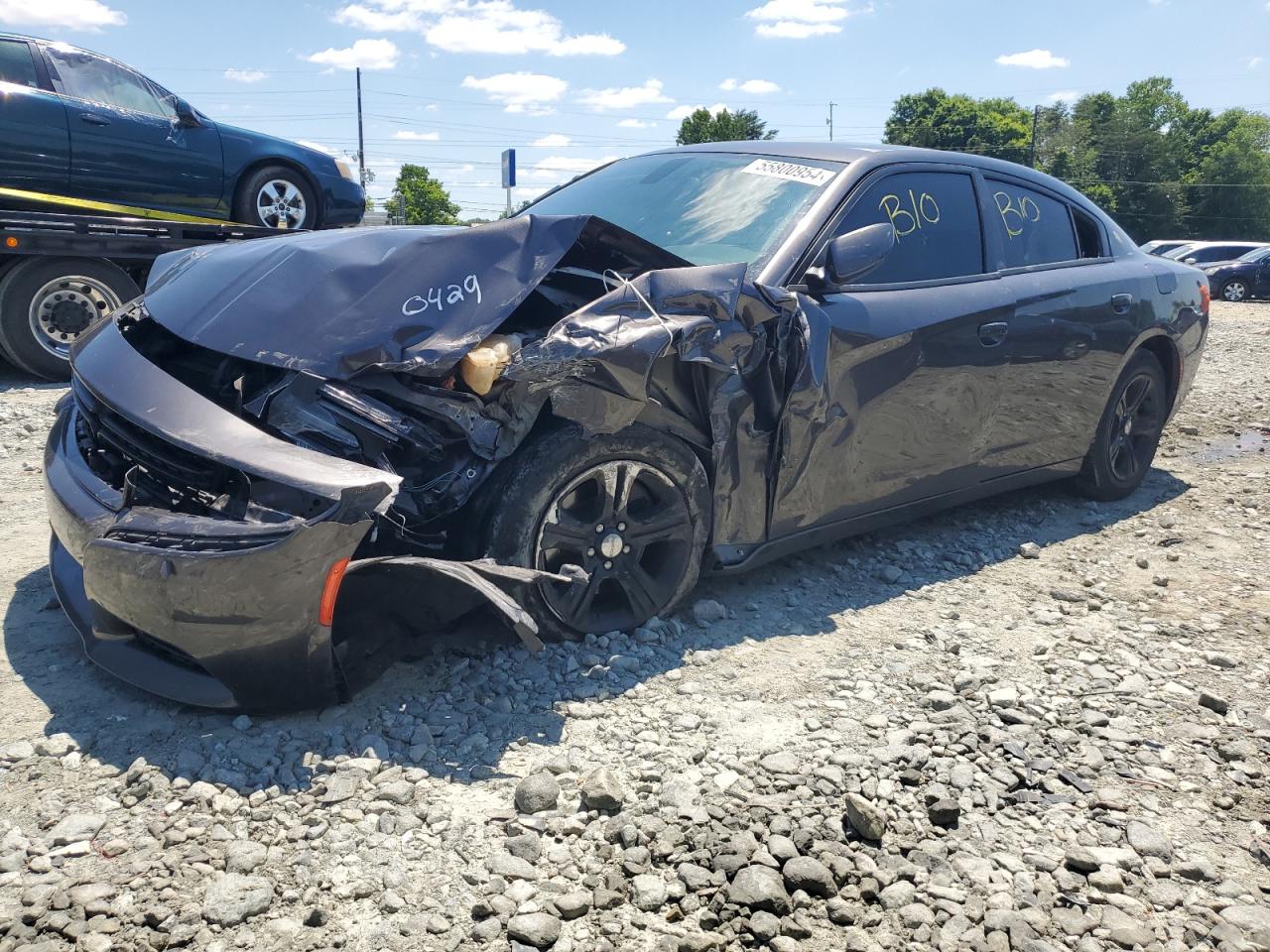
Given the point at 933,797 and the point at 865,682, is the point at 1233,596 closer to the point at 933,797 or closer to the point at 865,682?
the point at 865,682

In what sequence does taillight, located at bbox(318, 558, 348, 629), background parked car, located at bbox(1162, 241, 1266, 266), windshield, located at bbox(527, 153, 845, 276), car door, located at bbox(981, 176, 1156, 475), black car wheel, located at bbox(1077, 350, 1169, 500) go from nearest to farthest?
taillight, located at bbox(318, 558, 348, 629)
windshield, located at bbox(527, 153, 845, 276)
car door, located at bbox(981, 176, 1156, 475)
black car wheel, located at bbox(1077, 350, 1169, 500)
background parked car, located at bbox(1162, 241, 1266, 266)

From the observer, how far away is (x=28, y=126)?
309 inches

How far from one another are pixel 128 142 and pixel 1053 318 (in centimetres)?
741

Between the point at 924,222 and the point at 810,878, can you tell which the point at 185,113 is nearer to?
the point at 924,222

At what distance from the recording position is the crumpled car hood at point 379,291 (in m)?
2.95

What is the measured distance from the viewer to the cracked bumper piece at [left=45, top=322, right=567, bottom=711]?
255 centimetres

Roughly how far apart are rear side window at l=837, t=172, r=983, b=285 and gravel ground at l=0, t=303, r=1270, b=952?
1.36 meters

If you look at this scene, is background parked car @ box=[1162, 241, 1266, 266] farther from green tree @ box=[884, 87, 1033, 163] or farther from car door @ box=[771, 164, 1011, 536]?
green tree @ box=[884, 87, 1033, 163]

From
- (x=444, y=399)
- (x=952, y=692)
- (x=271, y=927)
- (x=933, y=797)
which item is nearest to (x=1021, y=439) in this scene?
(x=952, y=692)

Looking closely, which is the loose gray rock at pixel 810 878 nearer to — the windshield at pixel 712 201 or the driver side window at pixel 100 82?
the windshield at pixel 712 201

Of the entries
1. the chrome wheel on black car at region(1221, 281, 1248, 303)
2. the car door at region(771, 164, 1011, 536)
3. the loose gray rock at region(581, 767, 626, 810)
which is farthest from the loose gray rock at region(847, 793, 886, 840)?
the chrome wheel on black car at region(1221, 281, 1248, 303)

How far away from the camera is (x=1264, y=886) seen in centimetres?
241

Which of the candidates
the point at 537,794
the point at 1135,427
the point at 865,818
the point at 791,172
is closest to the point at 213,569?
the point at 537,794

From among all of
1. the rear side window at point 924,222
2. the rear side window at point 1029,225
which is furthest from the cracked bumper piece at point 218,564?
the rear side window at point 1029,225
